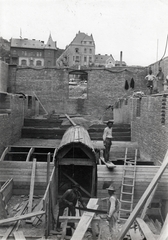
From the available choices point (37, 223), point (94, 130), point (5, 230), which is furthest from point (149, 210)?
point (94, 130)

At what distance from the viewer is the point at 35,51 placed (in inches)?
1977

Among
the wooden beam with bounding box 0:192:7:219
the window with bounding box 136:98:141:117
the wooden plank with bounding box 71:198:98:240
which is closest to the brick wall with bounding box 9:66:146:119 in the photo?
the window with bounding box 136:98:141:117

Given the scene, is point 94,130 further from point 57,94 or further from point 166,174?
point 57,94

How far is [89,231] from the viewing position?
23.7ft

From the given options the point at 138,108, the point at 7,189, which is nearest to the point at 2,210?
the point at 7,189

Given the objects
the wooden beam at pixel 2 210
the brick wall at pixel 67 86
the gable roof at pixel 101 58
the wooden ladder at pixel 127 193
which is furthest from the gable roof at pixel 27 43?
the wooden beam at pixel 2 210

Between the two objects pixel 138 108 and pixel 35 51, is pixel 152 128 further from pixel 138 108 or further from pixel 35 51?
pixel 35 51

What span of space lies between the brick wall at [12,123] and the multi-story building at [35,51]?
34.3 m

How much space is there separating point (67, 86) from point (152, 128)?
14.2 metres

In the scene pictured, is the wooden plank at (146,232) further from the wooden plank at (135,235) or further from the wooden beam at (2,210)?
the wooden beam at (2,210)

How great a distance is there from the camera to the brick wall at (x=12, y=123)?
41.2ft

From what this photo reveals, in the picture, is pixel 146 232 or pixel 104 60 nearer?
pixel 146 232

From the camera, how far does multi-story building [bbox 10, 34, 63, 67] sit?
48.8 m

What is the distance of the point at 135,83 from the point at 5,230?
19.8 m
